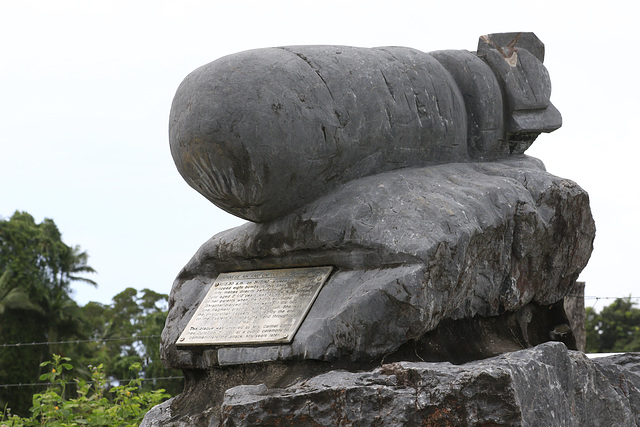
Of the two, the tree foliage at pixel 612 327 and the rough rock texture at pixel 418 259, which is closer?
the rough rock texture at pixel 418 259

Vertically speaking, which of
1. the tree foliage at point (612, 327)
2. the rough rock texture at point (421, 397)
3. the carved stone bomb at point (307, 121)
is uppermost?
the carved stone bomb at point (307, 121)

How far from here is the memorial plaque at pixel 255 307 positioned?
3865 millimetres

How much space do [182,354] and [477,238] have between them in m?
1.60

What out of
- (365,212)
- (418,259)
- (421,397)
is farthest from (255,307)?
(421,397)

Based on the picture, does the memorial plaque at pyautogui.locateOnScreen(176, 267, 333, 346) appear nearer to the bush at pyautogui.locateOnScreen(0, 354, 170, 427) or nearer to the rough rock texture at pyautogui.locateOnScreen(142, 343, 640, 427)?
the rough rock texture at pyautogui.locateOnScreen(142, 343, 640, 427)

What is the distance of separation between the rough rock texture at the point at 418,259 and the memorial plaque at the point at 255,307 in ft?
0.17

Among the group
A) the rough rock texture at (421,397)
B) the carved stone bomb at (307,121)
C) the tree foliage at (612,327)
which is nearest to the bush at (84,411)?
the carved stone bomb at (307,121)

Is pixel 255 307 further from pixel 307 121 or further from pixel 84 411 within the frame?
pixel 84 411

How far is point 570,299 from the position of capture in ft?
25.7

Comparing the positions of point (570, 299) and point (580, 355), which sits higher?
point (580, 355)

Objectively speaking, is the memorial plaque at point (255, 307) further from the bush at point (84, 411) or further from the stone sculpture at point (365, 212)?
the bush at point (84, 411)

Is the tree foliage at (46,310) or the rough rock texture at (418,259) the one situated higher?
the rough rock texture at (418,259)

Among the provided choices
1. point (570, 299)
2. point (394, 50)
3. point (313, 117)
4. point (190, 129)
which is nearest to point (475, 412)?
point (313, 117)

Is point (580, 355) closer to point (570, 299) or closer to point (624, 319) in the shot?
point (570, 299)
